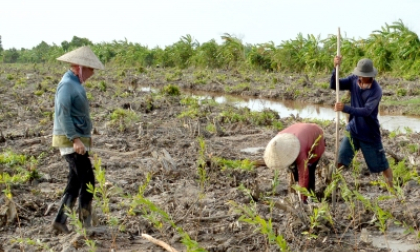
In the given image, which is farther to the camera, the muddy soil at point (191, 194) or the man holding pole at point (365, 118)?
the man holding pole at point (365, 118)

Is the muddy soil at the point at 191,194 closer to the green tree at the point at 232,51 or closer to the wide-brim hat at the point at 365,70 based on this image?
the wide-brim hat at the point at 365,70

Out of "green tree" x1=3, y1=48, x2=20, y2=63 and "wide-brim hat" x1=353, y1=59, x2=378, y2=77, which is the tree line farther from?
"wide-brim hat" x1=353, y1=59, x2=378, y2=77

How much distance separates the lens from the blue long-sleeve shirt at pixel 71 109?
13.0 ft

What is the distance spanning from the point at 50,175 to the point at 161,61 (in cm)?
2630

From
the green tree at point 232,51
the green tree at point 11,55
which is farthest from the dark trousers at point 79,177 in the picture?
the green tree at point 11,55

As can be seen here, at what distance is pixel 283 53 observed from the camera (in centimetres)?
2425

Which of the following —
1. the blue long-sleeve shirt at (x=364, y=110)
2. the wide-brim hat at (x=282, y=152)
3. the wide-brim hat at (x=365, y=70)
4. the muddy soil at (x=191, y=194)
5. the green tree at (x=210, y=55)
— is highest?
the green tree at (x=210, y=55)

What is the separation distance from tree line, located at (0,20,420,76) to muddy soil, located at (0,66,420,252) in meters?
10.5

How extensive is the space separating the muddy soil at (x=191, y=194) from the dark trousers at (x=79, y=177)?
0.14 meters

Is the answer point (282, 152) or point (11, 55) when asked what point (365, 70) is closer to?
point (282, 152)

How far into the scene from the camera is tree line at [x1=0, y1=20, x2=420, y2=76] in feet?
62.4

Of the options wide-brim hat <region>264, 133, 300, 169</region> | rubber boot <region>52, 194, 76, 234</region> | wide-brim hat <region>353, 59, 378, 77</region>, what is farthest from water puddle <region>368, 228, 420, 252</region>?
rubber boot <region>52, 194, 76, 234</region>

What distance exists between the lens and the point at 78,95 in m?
4.02

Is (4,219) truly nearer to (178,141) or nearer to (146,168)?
(146,168)
